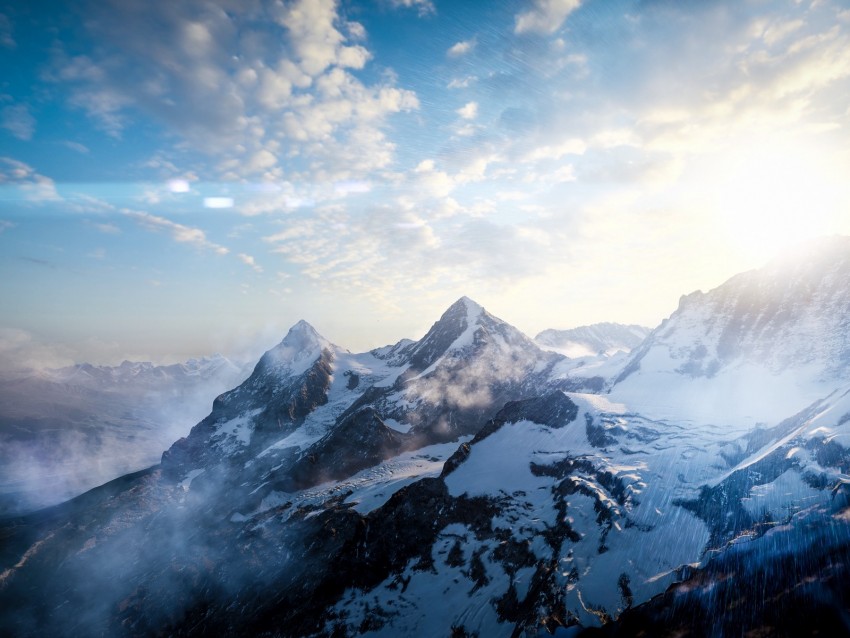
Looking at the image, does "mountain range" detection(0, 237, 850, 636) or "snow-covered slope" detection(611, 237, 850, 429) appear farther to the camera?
"snow-covered slope" detection(611, 237, 850, 429)

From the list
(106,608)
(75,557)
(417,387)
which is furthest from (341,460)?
(75,557)

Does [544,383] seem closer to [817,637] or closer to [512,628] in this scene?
[512,628]

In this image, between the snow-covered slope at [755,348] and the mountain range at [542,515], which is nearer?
the mountain range at [542,515]

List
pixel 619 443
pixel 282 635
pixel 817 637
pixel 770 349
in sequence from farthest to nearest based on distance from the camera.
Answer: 1. pixel 770 349
2. pixel 619 443
3. pixel 282 635
4. pixel 817 637

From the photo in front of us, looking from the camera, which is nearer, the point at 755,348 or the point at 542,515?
the point at 542,515
